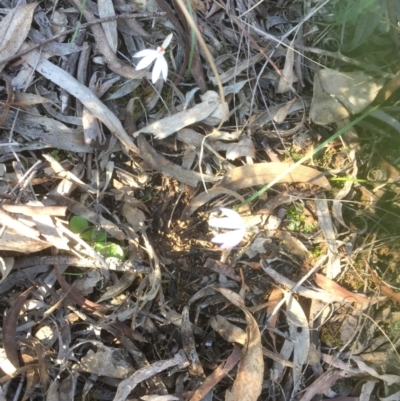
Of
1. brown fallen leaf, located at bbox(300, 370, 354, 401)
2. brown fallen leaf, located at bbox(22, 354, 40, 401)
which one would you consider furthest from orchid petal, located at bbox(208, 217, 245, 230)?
brown fallen leaf, located at bbox(22, 354, 40, 401)

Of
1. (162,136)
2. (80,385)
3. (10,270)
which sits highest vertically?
(162,136)

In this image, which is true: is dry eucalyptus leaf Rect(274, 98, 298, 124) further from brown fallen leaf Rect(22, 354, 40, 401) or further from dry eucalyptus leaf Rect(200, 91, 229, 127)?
brown fallen leaf Rect(22, 354, 40, 401)

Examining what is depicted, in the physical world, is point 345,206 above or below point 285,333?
above

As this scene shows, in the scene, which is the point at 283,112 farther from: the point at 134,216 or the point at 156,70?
the point at 134,216

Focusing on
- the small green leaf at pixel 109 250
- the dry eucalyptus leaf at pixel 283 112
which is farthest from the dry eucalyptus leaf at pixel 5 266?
the dry eucalyptus leaf at pixel 283 112

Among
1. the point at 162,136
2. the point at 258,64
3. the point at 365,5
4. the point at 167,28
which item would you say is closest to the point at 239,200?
the point at 162,136

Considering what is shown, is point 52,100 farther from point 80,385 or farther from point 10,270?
point 80,385

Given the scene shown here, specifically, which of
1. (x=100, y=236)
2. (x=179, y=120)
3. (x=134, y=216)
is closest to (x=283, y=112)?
(x=179, y=120)
